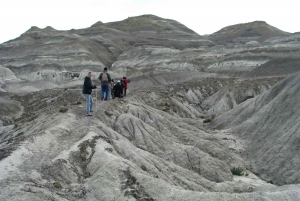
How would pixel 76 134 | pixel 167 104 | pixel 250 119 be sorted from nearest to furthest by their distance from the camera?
pixel 76 134, pixel 250 119, pixel 167 104

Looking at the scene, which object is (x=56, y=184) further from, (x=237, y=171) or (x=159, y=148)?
(x=237, y=171)

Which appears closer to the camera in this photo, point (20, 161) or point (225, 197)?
point (225, 197)

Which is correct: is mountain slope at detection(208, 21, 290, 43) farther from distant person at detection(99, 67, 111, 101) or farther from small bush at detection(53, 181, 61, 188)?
small bush at detection(53, 181, 61, 188)

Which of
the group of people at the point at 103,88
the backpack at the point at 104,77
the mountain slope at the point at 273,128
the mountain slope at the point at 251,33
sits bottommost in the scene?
the mountain slope at the point at 273,128

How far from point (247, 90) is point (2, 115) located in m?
31.8

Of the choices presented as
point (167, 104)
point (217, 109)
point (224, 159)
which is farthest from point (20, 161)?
point (217, 109)

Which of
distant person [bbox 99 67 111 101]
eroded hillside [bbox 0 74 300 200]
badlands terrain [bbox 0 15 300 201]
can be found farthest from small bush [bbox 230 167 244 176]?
distant person [bbox 99 67 111 101]

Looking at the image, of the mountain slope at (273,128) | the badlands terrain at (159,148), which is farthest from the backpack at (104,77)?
the mountain slope at (273,128)

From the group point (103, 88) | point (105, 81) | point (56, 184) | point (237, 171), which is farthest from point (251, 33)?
point (56, 184)

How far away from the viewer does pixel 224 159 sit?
21.4 m

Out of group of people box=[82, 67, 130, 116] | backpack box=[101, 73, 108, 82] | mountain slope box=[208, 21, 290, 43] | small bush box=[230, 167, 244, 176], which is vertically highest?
mountain slope box=[208, 21, 290, 43]

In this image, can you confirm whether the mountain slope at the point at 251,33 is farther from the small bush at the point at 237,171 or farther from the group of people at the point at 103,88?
the small bush at the point at 237,171

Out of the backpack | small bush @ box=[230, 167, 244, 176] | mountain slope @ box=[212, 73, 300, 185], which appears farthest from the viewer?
the backpack

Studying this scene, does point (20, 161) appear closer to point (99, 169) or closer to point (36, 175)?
point (36, 175)
